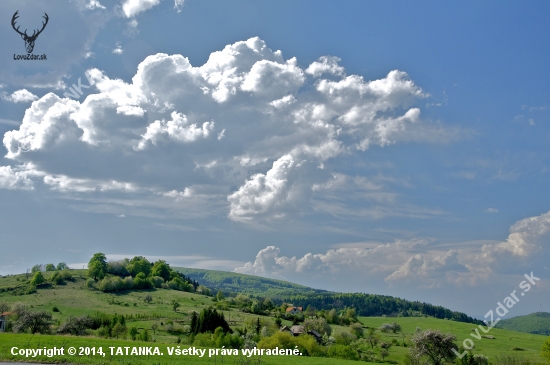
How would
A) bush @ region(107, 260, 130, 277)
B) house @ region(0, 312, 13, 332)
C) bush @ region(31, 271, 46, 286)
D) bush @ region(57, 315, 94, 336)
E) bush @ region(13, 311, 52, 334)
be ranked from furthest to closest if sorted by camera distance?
1. bush @ region(107, 260, 130, 277)
2. bush @ region(31, 271, 46, 286)
3. house @ region(0, 312, 13, 332)
4. bush @ region(57, 315, 94, 336)
5. bush @ region(13, 311, 52, 334)

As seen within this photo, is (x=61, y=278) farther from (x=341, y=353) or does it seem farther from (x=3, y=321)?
(x=341, y=353)

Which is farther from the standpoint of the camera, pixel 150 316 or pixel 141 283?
pixel 141 283

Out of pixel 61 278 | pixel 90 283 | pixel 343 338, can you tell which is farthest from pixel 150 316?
Answer: pixel 61 278

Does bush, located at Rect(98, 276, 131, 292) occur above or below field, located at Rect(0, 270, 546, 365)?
above

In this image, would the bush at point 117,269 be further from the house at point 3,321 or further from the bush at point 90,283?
the house at point 3,321

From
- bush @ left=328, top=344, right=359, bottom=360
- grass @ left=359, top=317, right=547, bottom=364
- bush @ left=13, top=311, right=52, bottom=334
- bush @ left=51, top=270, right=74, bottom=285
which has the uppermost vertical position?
bush @ left=51, top=270, right=74, bottom=285

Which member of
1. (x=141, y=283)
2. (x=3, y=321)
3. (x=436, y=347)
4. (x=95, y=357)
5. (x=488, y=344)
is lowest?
(x=488, y=344)

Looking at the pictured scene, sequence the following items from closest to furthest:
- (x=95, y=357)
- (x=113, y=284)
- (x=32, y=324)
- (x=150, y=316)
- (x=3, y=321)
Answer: (x=95, y=357) → (x=32, y=324) → (x=3, y=321) → (x=150, y=316) → (x=113, y=284)

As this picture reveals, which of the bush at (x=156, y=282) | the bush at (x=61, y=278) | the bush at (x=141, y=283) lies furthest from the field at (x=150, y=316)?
the bush at (x=156, y=282)

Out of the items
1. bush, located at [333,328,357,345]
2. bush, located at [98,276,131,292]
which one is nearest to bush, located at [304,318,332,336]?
bush, located at [333,328,357,345]

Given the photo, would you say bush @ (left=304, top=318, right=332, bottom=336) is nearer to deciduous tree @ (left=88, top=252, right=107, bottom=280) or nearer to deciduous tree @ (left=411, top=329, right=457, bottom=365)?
deciduous tree @ (left=411, top=329, right=457, bottom=365)

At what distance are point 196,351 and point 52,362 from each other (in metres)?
14.2

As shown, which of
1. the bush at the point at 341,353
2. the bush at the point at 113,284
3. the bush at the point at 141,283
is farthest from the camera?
the bush at the point at 141,283

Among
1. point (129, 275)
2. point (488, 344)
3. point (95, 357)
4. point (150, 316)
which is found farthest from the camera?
point (129, 275)
